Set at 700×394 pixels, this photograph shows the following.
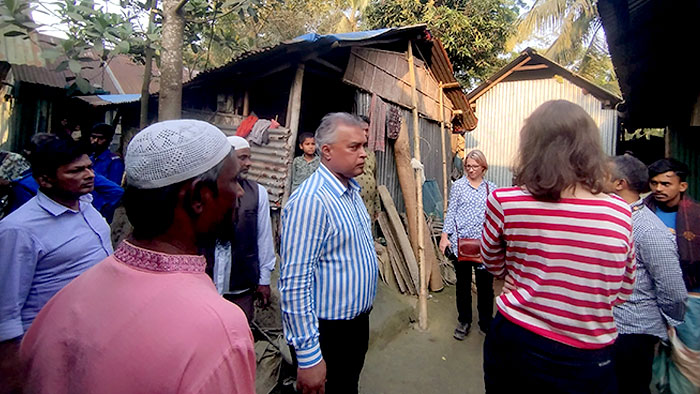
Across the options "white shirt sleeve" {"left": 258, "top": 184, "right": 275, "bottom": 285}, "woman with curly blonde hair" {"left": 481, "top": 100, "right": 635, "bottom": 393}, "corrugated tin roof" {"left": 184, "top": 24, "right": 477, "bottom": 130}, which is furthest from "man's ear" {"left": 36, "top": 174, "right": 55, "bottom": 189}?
"corrugated tin roof" {"left": 184, "top": 24, "right": 477, "bottom": 130}

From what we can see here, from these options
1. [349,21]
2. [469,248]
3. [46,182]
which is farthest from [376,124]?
[349,21]

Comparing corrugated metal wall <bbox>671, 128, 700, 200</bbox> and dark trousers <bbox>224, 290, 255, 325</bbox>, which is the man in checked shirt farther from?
corrugated metal wall <bbox>671, 128, 700, 200</bbox>

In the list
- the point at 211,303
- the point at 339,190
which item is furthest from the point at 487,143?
the point at 211,303

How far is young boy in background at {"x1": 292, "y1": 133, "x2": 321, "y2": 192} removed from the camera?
16.9 feet

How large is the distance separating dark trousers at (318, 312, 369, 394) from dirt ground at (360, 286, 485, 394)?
140cm

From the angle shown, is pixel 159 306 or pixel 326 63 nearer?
pixel 159 306

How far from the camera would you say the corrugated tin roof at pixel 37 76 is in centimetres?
748

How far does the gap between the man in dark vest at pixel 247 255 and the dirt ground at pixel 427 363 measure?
1.46 m

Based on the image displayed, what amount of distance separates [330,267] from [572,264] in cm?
110

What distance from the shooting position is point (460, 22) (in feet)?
38.7

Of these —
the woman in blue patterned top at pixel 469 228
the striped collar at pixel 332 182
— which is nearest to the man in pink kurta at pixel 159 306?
the striped collar at pixel 332 182

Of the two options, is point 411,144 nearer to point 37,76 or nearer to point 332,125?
point 332,125

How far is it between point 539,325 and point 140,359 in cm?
153

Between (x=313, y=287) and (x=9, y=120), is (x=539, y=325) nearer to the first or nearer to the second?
(x=313, y=287)
